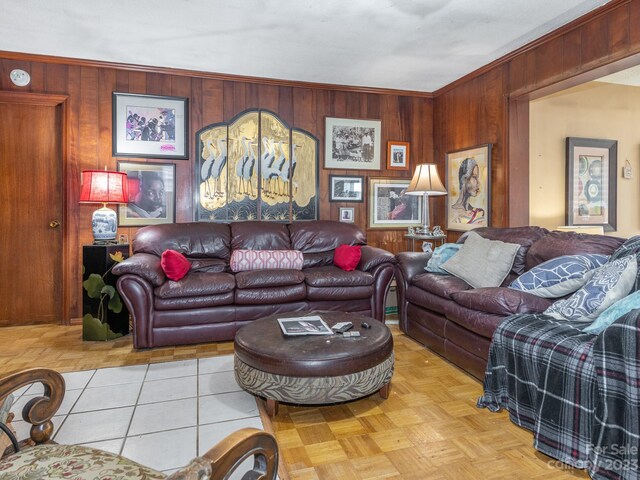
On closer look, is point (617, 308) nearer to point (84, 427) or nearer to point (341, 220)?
point (84, 427)

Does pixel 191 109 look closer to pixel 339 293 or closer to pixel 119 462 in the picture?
pixel 339 293

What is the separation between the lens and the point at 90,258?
3.39m

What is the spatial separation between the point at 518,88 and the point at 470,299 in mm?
2267

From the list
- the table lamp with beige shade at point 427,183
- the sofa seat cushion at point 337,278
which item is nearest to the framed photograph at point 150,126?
the sofa seat cushion at point 337,278

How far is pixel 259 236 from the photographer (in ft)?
13.0

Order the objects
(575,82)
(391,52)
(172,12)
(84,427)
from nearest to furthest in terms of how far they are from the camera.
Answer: (84,427)
(172,12)
(575,82)
(391,52)

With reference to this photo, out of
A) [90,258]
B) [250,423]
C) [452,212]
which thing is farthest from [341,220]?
[250,423]

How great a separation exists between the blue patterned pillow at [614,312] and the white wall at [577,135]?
7.96 feet

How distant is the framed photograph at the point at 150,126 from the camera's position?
13.1ft

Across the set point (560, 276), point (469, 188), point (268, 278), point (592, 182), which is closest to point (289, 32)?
point (268, 278)

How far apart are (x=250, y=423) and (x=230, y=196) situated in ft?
8.99

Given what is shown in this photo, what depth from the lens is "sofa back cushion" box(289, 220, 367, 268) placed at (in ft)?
13.2

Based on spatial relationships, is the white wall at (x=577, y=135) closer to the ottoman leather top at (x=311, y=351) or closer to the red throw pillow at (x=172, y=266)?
the ottoman leather top at (x=311, y=351)

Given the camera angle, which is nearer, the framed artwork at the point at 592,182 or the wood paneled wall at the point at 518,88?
the wood paneled wall at the point at 518,88
